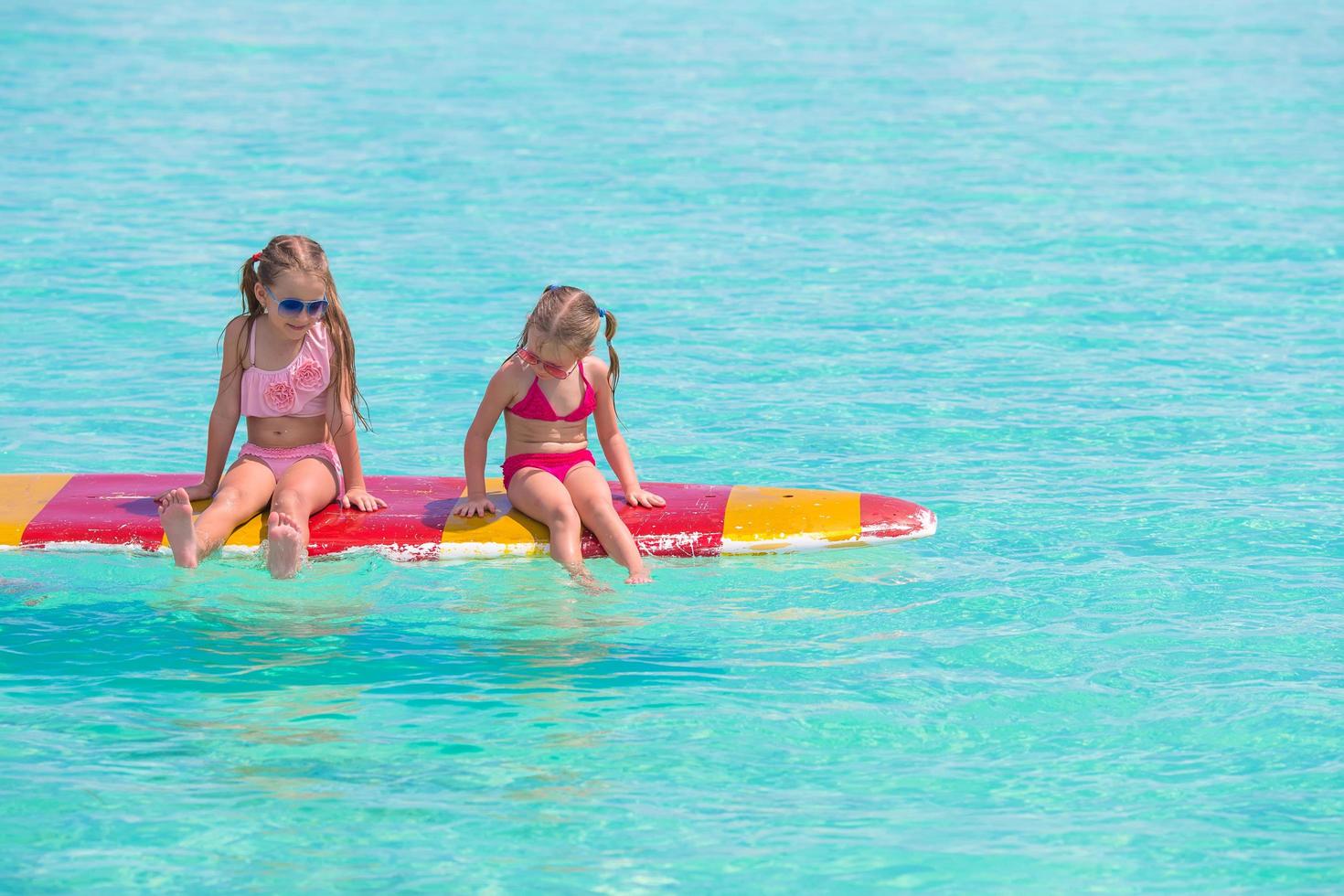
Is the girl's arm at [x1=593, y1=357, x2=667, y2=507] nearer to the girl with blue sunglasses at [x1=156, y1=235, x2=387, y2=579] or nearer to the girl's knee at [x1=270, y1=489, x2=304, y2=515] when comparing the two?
the girl with blue sunglasses at [x1=156, y1=235, x2=387, y2=579]

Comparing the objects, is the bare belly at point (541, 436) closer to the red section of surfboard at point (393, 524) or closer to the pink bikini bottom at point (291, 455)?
the red section of surfboard at point (393, 524)

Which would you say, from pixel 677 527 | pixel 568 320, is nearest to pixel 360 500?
pixel 568 320

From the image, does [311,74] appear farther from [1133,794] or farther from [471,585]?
[1133,794]

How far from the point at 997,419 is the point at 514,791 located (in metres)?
3.96

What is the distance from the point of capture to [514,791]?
13.9 ft

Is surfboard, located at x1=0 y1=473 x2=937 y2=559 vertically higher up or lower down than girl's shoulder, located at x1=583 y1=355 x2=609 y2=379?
lower down

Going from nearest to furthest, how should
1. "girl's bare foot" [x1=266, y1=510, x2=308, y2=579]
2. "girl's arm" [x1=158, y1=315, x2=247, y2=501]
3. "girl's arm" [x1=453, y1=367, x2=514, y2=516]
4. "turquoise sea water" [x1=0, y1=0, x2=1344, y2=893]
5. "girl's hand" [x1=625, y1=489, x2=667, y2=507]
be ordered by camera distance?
"turquoise sea water" [x1=0, y1=0, x2=1344, y2=893] < "girl's bare foot" [x1=266, y1=510, x2=308, y2=579] < "girl's arm" [x1=453, y1=367, x2=514, y2=516] < "girl's arm" [x1=158, y1=315, x2=247, y2=501] < "girl's hand" [x1=625, y1=489, x2=667, y2=507]

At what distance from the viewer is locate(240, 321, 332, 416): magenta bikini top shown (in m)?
5.64

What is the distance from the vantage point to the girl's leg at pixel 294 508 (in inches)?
207

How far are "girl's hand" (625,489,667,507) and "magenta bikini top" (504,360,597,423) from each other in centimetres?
32

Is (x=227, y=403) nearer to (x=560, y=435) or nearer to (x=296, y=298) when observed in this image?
(x=296, y=298)

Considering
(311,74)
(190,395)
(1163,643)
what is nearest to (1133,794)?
(1163,643)

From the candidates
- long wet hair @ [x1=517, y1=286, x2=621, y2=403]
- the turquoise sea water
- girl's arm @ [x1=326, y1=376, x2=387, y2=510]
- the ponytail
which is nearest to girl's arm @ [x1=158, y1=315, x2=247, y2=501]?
girl's arm @ [x1=326, y1=376, x2=387, y2=510]

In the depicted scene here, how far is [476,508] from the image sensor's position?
5594mm
